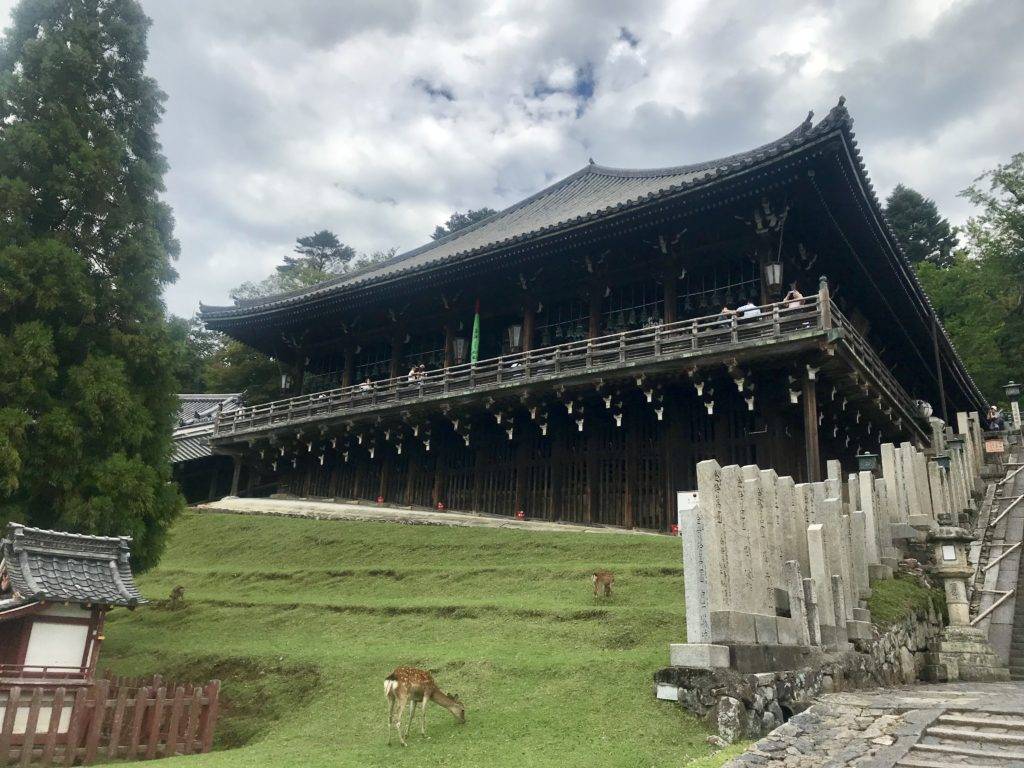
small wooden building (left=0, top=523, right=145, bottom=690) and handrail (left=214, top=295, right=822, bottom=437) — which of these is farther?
handrail (left=214, top=295, right=822, bottom=437)

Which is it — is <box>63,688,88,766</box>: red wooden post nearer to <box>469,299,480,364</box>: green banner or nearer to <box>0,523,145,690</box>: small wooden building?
<box>0,523,145,690</box>: small wooden building

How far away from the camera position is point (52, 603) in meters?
8.26

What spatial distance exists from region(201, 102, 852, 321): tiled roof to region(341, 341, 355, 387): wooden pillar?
96.4 inches

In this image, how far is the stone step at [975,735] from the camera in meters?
5.43

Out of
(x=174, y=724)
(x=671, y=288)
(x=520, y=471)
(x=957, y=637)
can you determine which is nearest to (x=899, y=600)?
(x=957, y=637)

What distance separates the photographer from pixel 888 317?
80.6ft

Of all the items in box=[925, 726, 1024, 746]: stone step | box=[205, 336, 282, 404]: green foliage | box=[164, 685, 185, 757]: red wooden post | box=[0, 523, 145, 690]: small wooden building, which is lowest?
box=[164, 685, 185, 757]: red wooden post

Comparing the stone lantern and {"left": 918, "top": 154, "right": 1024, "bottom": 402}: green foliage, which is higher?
{"left": 918, "top": 154, "right": 1024, "bottom": 402}: green foliage

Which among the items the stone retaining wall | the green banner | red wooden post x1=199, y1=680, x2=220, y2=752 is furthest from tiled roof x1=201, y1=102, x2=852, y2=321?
red wooden post x1=199, y1=680, x2=220, y2=752

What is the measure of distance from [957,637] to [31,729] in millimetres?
11746

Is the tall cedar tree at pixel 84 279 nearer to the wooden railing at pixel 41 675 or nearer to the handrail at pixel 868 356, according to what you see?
the wooden railing at pixel 41 675

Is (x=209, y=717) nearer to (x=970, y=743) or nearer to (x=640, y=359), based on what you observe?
(x=970, y=743)

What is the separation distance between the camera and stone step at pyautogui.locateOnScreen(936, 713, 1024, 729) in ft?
18.9

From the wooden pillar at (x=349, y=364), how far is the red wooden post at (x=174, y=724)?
19.8m
